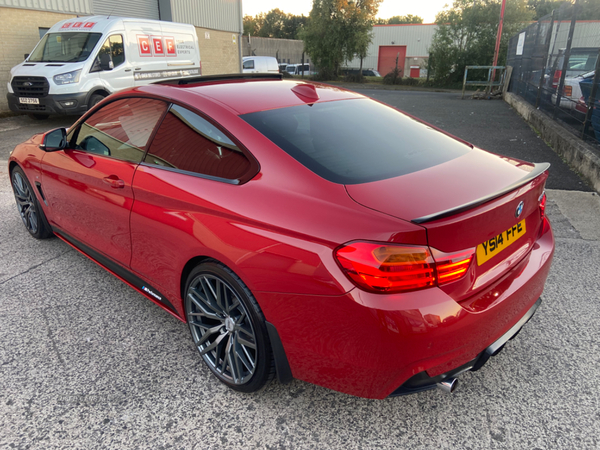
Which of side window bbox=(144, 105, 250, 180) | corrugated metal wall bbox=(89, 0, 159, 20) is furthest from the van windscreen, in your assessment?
side window bbox=(144, 105, 250, 180)

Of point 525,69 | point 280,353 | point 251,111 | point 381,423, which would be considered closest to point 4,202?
point 251,111

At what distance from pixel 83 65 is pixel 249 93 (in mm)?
9572

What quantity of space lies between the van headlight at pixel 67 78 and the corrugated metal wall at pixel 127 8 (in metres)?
7.02

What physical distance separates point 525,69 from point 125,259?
48.0 feet

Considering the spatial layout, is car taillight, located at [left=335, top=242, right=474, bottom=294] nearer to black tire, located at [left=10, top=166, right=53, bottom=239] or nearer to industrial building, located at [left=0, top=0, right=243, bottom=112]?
black tire, located at [left=10, top=166, right=53, bottom=239]

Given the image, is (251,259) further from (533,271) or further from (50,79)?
(50,79)

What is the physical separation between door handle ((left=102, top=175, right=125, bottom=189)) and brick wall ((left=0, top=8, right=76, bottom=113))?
12.8 m

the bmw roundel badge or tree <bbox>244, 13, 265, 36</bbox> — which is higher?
tree <bbox>244, 13, 265, 36</bbox>

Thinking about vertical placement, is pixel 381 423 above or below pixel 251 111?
below

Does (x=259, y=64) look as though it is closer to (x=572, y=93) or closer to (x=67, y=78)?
(x=67, y=78)

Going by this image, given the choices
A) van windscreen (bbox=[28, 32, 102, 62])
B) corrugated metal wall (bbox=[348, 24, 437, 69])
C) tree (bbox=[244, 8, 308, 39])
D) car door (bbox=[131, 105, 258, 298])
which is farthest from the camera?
tree (bbox=[244, 8, 308, 39])

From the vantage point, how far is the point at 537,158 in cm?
742

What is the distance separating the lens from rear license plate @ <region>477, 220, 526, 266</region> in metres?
1.87

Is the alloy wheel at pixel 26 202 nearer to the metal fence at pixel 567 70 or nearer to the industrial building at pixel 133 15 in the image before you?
the metal fence at pixel 567 70
